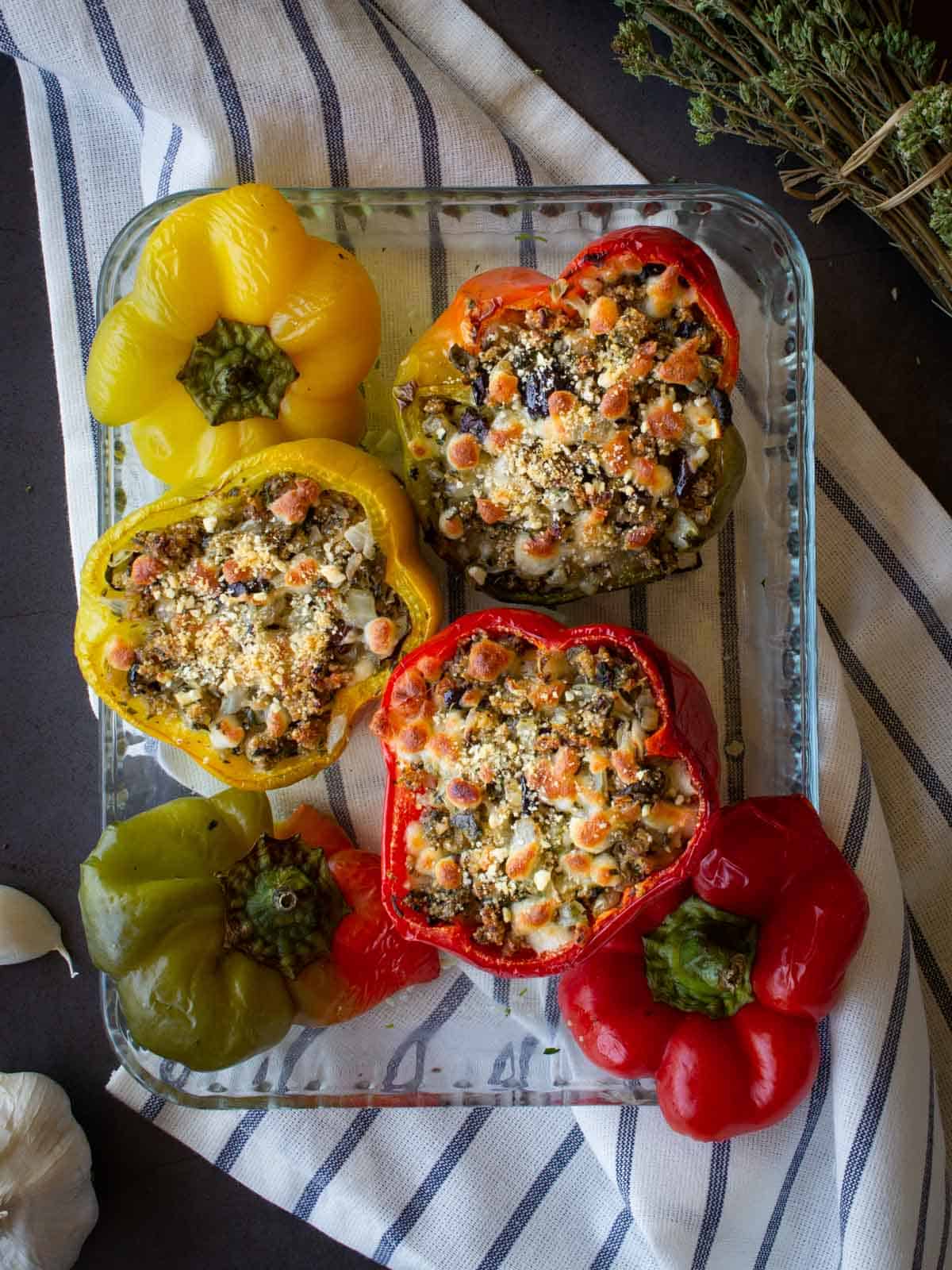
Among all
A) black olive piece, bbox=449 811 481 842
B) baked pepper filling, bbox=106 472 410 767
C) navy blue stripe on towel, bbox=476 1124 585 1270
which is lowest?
navy blue stripe on towel, bbox=476 1124 585 1270

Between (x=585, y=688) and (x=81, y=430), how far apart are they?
1.21m

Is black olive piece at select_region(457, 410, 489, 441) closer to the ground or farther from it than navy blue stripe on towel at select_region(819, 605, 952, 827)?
farther from it

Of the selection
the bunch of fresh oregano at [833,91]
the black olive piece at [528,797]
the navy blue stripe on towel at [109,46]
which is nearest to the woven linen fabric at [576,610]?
the navy blue stripe on towel at [109,46]

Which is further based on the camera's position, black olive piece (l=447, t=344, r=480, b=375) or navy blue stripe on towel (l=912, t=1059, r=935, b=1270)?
navy blue stripe on towel (l=912, t=1059, r=935, b=1270)

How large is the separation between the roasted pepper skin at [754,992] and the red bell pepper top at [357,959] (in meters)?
0.34

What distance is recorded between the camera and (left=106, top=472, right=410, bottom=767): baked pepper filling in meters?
2.02

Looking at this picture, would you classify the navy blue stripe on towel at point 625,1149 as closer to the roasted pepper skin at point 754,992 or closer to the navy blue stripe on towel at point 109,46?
the roasted pepper skin at point 754,992

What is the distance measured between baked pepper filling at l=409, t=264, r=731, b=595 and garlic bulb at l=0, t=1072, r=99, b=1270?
1.48 meters

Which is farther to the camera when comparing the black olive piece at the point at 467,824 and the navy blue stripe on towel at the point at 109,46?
the navy blue stripe on towel at the point at 109,46

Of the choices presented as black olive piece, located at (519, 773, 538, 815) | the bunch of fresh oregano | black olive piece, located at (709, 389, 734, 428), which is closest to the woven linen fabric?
the bunch of fresh oregano

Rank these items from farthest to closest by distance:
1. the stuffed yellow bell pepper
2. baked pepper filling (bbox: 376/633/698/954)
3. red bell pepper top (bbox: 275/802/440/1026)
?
red bell pepper top (bbox: 275/802/440/1026), the stuffed yellow bell pepper, baked pepper filling (bbox: 376/633/698/954)

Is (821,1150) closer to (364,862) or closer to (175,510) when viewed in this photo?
(364,862)

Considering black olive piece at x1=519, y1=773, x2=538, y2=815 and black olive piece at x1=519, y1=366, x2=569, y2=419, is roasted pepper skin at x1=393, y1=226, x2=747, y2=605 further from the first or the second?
black olive piece at x1=519, y1=773, x2=538, y2=815

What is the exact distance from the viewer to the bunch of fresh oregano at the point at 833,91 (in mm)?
2068
